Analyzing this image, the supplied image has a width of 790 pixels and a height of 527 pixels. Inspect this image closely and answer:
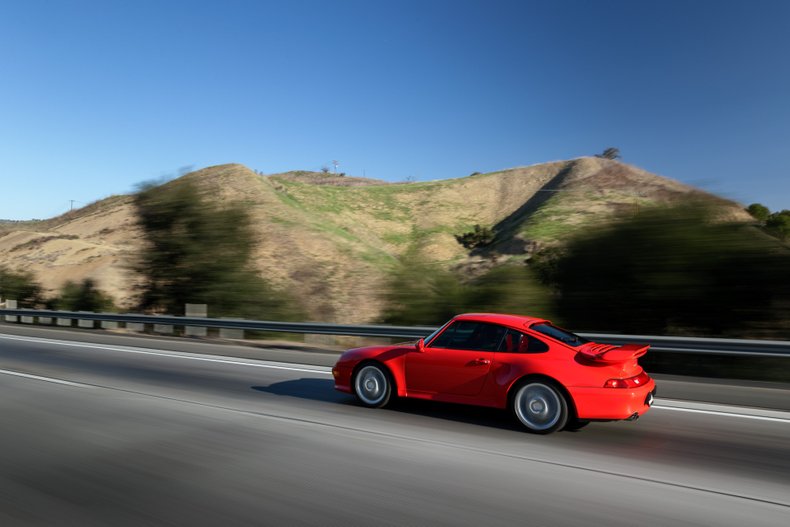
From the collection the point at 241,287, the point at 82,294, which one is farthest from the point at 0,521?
the point at 82,294

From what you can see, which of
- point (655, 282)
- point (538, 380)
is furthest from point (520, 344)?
point (655, 282)

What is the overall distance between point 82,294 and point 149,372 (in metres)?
20.0

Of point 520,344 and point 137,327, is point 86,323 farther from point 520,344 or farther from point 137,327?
point 520,344

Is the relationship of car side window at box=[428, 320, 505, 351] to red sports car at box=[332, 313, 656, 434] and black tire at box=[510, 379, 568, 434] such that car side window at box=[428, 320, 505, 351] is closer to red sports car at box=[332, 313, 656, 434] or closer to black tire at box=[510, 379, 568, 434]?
red sports car at box=[332, 313, 656, 434]

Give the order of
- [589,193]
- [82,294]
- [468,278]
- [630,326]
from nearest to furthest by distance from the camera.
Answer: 1. [630,326]
2. [468,278]
3. [82,294]
4. [589,193]

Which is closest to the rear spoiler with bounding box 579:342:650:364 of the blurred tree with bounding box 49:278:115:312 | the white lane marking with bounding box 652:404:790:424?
the white lane marking with bounding box 652:404:790:424

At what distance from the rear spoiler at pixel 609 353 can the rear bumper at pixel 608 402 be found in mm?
308

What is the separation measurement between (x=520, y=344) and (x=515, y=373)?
0.35 meters

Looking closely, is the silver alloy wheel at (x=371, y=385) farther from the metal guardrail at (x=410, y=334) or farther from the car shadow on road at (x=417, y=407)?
the metal guardrail at (x=410, y=334)

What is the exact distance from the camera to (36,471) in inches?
199

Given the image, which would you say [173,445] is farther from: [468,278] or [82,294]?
[82,294]

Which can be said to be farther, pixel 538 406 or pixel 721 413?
pixel 721 413

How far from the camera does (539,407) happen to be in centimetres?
628

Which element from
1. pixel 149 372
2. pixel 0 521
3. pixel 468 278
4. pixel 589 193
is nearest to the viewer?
pixel 0 521
